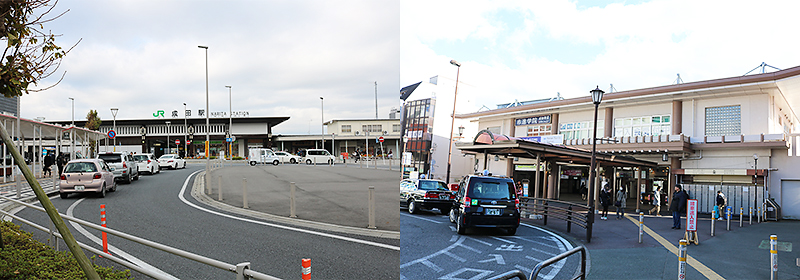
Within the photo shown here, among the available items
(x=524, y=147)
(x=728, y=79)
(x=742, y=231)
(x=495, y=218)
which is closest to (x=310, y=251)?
(x=495, y=218)

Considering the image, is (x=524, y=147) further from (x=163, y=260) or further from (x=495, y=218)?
(x=163, y=260)

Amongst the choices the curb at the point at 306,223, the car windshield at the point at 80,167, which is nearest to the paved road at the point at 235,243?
the curb at the point at 306,223

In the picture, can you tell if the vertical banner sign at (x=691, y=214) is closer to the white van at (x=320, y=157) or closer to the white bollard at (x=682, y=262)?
the white bollard at (x=682, y=262)

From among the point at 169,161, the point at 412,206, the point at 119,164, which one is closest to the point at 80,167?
the point at 119,164

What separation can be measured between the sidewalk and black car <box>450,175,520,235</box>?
182cm

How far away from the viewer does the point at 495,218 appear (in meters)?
9.76

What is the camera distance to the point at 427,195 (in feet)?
45.8

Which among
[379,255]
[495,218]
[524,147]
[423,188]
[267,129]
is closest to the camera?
[379,255]

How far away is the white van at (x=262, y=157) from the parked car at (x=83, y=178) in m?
22.0

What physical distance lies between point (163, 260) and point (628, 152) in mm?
22659

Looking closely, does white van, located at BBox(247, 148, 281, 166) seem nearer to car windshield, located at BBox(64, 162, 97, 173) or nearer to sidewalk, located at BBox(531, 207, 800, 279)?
car windshield, located at BBox(64, 162, 97, 173)

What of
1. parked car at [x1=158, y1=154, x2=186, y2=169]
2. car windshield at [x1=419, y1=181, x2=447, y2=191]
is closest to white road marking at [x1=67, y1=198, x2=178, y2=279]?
car windshield at [x1=419, y1=181, x2=447, y2=191]

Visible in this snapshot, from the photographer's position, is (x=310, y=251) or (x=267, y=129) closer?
(x=310, y=251)

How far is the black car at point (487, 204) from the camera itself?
969 centimetres
